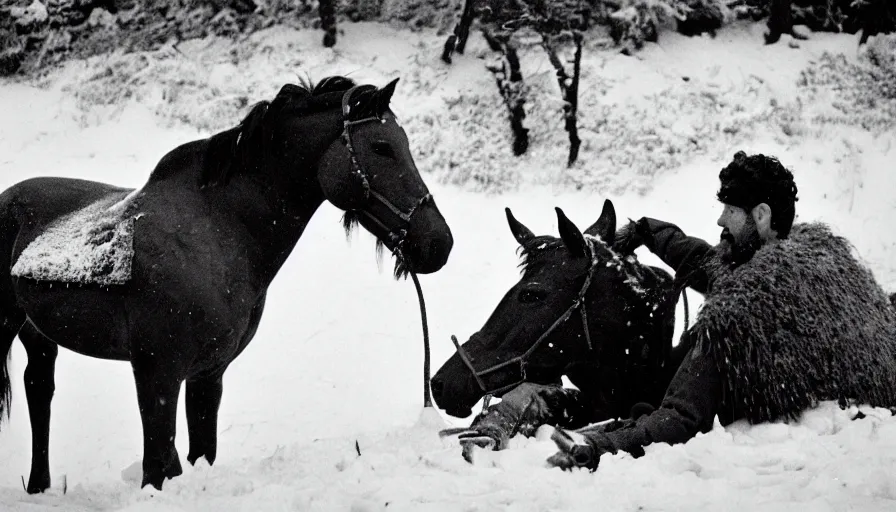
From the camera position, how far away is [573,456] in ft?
8.71

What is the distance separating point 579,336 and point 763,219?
3.14ft

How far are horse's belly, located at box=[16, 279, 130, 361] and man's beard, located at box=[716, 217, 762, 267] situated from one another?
287 centimetres

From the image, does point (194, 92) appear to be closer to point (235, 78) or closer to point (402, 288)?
point (235, 78)

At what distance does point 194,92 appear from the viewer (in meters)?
14.5

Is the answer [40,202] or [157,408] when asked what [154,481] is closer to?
[157,408]

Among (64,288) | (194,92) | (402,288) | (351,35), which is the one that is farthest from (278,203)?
(351,35)

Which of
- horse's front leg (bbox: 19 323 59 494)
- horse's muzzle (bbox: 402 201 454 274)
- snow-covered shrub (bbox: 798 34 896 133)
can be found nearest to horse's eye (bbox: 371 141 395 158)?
horse's muzzle (bbox: 402 201 454 274)

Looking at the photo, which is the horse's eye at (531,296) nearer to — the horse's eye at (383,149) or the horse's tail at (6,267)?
the horse's eye at (383,149)

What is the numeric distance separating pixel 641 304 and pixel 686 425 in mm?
964

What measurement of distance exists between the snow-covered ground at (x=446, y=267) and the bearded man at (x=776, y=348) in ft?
0.42

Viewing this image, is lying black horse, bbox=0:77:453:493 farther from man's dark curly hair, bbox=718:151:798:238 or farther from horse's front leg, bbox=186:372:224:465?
man's dark curly hair, bbox=718:151:798:238

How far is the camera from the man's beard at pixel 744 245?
10.8ft

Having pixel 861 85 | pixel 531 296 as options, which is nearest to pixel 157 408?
pixel 531 296

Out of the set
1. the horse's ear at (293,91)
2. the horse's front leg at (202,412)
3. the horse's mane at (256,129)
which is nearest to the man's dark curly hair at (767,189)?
the horse's mane at (256,129)
